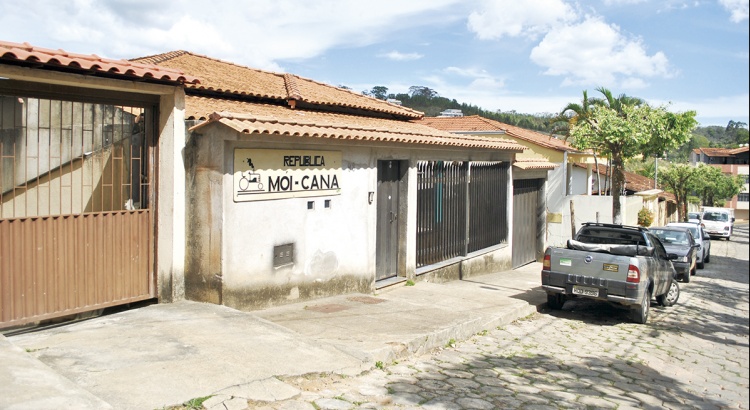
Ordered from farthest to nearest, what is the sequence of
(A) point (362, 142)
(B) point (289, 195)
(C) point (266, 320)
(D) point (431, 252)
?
(D) point (431, 252) < (A) point (362, 142) < (B) point (289, 195) < (C) point (266, 320)

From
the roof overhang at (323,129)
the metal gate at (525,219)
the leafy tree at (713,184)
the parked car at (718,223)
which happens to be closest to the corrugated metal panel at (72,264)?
the roof overhang at (323,129)

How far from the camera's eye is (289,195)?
328 inches

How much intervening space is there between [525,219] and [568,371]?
1131 cm

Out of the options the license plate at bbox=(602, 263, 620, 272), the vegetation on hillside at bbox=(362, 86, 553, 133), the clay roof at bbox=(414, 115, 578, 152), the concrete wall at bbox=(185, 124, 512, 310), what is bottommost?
the license plate at bbox=(602, 263, 620, 272)

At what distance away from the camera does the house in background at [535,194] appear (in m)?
17.4

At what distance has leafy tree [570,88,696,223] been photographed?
16.8m

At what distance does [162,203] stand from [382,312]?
323 cm

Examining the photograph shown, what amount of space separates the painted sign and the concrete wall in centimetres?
8

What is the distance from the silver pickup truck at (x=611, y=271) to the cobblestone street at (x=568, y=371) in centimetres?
48

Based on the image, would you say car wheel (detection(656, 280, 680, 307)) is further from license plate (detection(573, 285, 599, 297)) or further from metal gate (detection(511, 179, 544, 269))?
metal gate (detection(511, 179, 544, 269))

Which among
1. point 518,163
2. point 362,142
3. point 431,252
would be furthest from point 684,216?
point 362,142

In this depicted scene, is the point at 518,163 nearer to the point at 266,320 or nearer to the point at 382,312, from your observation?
the point at 382,312

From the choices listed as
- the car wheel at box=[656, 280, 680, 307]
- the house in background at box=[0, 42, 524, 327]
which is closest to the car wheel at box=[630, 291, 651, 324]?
the car wheel at box=[656, 280, 680, 307]

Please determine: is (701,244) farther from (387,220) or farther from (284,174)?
(284,174)
